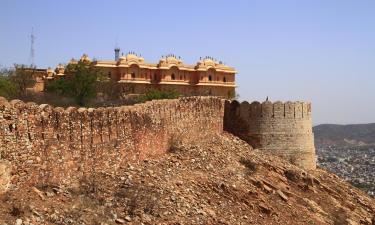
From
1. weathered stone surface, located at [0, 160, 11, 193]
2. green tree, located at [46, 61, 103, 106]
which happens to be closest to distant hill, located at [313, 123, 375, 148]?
green tree, located at [46, 61, 103, 106]

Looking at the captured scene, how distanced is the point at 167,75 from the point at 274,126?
51.1 feet

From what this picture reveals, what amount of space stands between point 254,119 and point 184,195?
8.81 meters

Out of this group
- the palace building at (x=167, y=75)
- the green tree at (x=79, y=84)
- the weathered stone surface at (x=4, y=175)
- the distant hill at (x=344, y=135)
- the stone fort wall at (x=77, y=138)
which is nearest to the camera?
the weathered stone surface at (x=4, y=175)

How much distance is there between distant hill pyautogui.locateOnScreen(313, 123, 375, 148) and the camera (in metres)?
155

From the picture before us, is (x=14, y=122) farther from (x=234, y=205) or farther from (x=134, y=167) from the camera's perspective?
(x=234, y=205)

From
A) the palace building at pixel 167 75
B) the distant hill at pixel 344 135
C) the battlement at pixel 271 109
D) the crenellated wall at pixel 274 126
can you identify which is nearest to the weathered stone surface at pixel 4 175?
the crenellated wall at pixel 274 126

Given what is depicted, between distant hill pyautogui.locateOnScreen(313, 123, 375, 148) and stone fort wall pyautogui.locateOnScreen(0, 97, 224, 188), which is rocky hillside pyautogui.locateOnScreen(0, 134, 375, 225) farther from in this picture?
distant hill pyautogui.locateOnScreen(313, 123, 375, 148)

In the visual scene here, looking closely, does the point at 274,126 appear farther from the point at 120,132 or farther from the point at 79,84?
the point at 79,84

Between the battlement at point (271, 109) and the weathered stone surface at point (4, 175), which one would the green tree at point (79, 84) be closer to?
the battlement at point (271, 109)

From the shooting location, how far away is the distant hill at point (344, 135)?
15464cm

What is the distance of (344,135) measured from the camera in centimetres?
16988

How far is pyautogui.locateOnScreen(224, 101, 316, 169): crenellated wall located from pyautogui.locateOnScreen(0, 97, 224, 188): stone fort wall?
5.09 m

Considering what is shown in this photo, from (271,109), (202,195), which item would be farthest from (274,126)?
(202,195)

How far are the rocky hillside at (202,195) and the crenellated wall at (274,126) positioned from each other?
0.97 m
